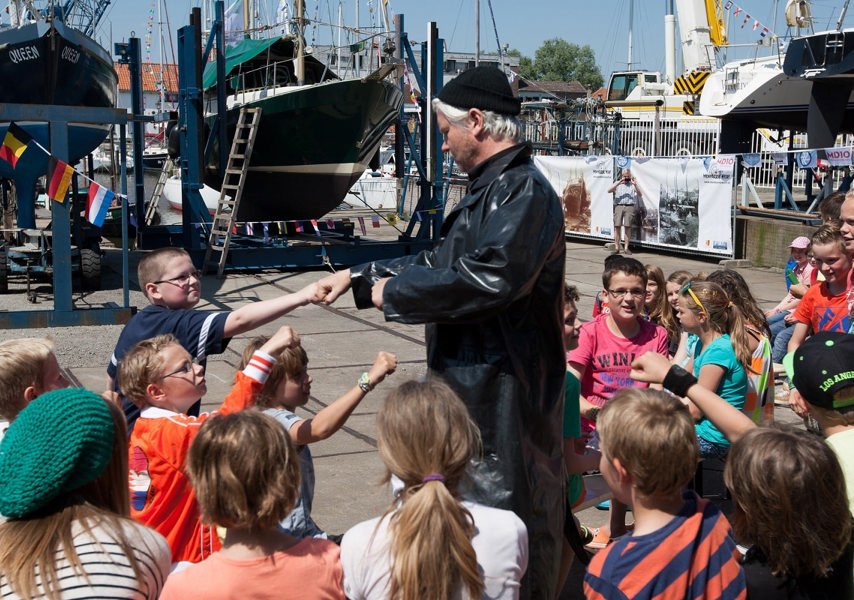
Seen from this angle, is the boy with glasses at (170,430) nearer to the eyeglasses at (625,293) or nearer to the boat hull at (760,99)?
the eyeglasses at (625,293)

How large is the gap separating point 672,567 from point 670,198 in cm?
1508

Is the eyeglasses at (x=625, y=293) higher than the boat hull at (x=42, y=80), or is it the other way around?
the boat hull at (x=42, y=80)

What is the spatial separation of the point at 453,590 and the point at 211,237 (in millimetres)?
12521

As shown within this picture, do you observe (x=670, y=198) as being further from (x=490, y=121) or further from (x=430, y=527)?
(x=430, y=527)

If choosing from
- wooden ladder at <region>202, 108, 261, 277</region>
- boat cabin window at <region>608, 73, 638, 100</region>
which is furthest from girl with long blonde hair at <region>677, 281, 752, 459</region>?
boat cabin window at <region>608, 73, 638, 100</region>

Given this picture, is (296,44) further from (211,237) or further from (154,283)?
(154,283)

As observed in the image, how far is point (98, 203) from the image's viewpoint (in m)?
9.57

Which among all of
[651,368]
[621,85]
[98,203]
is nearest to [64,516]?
[651,368]

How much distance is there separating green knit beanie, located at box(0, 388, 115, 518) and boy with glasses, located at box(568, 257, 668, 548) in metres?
2.85

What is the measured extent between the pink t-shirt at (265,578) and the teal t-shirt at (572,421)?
165 centimetres

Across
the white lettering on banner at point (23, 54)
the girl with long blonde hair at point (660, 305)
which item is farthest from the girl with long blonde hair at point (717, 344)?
the white lettering on banner at point (23, 54)

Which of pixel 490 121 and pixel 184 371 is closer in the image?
pixel 490 121

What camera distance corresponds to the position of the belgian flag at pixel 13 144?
983cm

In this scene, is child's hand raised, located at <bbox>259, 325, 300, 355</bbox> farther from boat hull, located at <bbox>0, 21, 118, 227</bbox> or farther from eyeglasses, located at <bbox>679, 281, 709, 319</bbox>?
boat hull, located at <bbox>0, 21, 118, 227</bbox>
